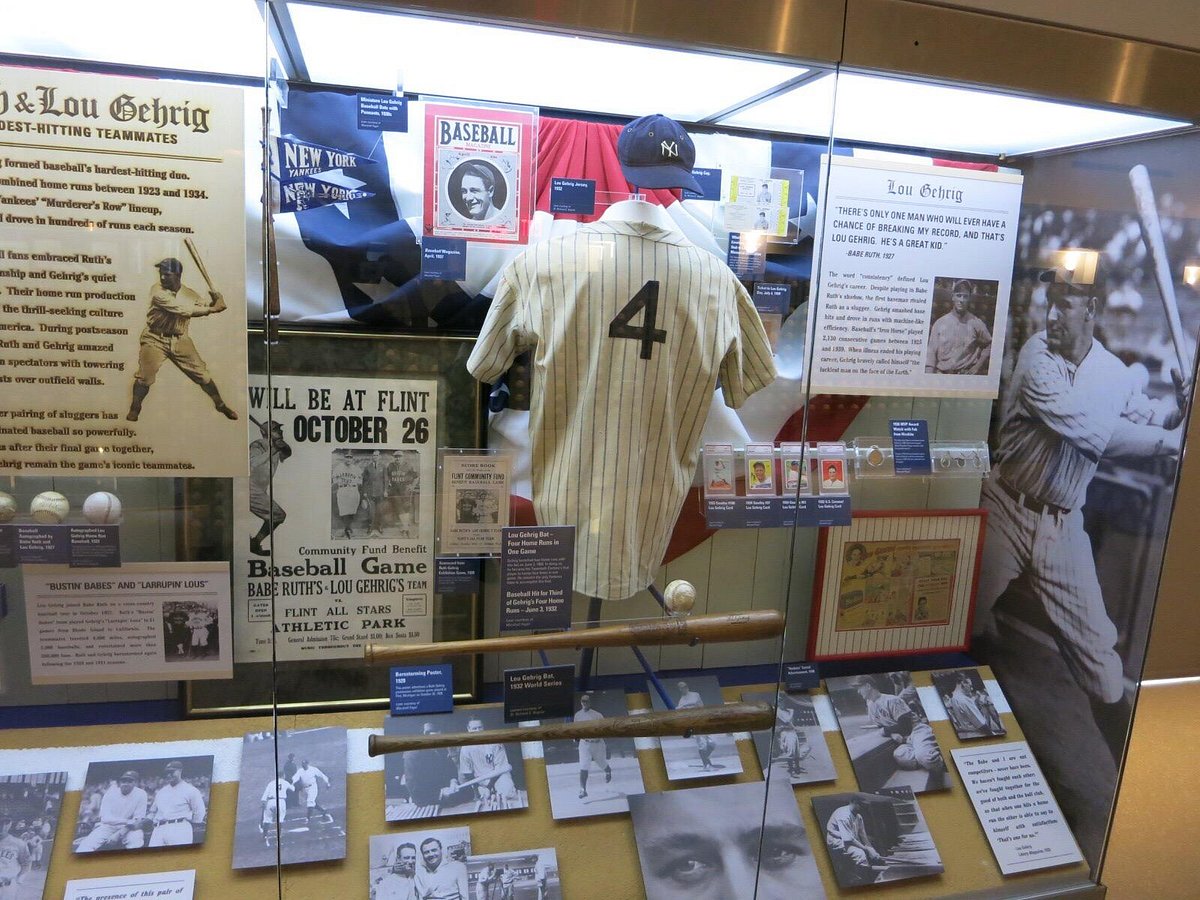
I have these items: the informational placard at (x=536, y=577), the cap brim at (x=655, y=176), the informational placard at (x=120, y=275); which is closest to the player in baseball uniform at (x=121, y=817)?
the informational placard at (x=120, y=275)

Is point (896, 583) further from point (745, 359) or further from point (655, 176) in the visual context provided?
point (655, 176)

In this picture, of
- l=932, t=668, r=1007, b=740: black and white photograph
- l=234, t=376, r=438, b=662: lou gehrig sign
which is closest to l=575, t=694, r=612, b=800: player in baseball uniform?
l=234, t=376, r=438, b=662: lou gehrig sign

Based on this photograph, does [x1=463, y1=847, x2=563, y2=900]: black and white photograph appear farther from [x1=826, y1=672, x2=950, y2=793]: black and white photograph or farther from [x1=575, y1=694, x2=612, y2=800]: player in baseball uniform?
[x1=826, y1=672, x2=950, y2=793]: black and white photograph

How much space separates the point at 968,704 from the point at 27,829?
1.90m

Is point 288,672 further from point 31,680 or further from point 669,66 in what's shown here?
point 669,66

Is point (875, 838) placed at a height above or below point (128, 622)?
below

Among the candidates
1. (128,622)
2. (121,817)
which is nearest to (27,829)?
(121,817)

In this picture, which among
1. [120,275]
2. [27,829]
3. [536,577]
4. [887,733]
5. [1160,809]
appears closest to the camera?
[120,275]

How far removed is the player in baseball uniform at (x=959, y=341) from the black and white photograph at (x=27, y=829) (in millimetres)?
1806

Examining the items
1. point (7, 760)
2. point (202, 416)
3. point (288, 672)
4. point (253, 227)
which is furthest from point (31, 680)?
point (253, 227)

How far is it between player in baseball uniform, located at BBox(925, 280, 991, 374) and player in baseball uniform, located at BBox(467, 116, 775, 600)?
0.41m

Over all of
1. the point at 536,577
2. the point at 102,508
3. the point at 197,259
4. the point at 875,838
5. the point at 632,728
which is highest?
the point at 197,259

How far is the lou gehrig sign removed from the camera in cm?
144

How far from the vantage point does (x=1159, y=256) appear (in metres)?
1.69
